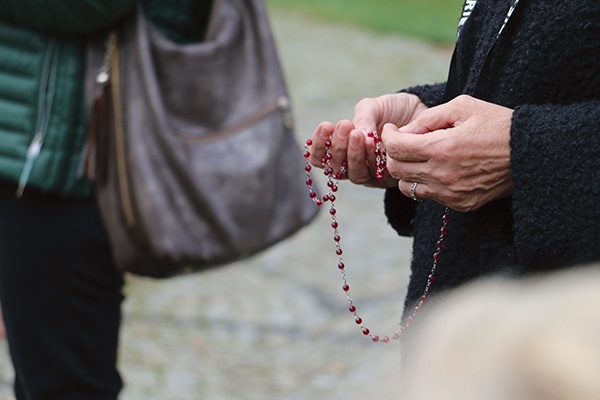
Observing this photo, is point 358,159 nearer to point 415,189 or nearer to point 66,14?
point 415,189

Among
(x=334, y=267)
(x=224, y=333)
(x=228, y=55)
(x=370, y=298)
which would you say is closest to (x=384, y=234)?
(x=334, y=267)

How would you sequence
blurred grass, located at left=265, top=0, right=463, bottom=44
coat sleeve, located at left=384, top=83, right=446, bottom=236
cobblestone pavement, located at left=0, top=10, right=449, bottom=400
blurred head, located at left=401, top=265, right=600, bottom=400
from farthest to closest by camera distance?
1. blurred grass, located at left=265, top=0, right=463, bottom=44
2. cobblestone pavement, located at left=0, top=10, right=449, bottom=400
3. coat sleeve, located at left=384, top=83, right=446, bottom=236
4. blurred head, located at left=401, top=265, right=600, bottom=400

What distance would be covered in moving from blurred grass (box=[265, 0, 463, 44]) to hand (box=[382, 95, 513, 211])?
979 cm

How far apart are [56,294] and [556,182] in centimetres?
148

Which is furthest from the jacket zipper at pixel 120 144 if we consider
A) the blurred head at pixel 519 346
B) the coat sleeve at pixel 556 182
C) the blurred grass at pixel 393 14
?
the blurred grass at pixel 393 14

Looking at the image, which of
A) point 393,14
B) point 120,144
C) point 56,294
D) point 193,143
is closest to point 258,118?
point 193,143

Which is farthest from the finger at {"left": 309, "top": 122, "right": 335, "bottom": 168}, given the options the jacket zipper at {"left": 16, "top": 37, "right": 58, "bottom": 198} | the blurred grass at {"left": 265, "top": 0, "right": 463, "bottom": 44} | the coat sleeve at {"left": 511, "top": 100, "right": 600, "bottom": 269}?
the blurred grass at {"left": 265, "top": 0, "right": 463, "bottom": 44}

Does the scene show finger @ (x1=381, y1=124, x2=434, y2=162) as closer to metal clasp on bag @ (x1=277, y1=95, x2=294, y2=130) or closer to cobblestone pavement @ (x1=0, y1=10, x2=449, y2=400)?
metal clasp on bag @ (x1=277, y1=95, x2=294, y2=130)

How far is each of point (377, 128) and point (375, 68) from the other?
822 cm

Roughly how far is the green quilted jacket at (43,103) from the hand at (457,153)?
1107mm

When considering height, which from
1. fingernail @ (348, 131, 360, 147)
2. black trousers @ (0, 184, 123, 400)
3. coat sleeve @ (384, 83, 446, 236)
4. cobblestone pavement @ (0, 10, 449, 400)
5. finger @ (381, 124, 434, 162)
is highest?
finger @ (381, 124, 434, 162)

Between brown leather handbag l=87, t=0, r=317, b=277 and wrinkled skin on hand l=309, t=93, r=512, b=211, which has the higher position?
wrinkled skin on hand l=309, t=93, r=512, b=211

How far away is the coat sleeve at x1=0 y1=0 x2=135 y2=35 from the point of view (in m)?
2.33

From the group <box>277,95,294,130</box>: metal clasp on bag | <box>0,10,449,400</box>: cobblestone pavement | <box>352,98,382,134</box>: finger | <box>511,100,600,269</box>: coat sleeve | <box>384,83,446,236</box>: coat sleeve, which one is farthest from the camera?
<box>0,10,449,400</box>: cobblestone pavement
